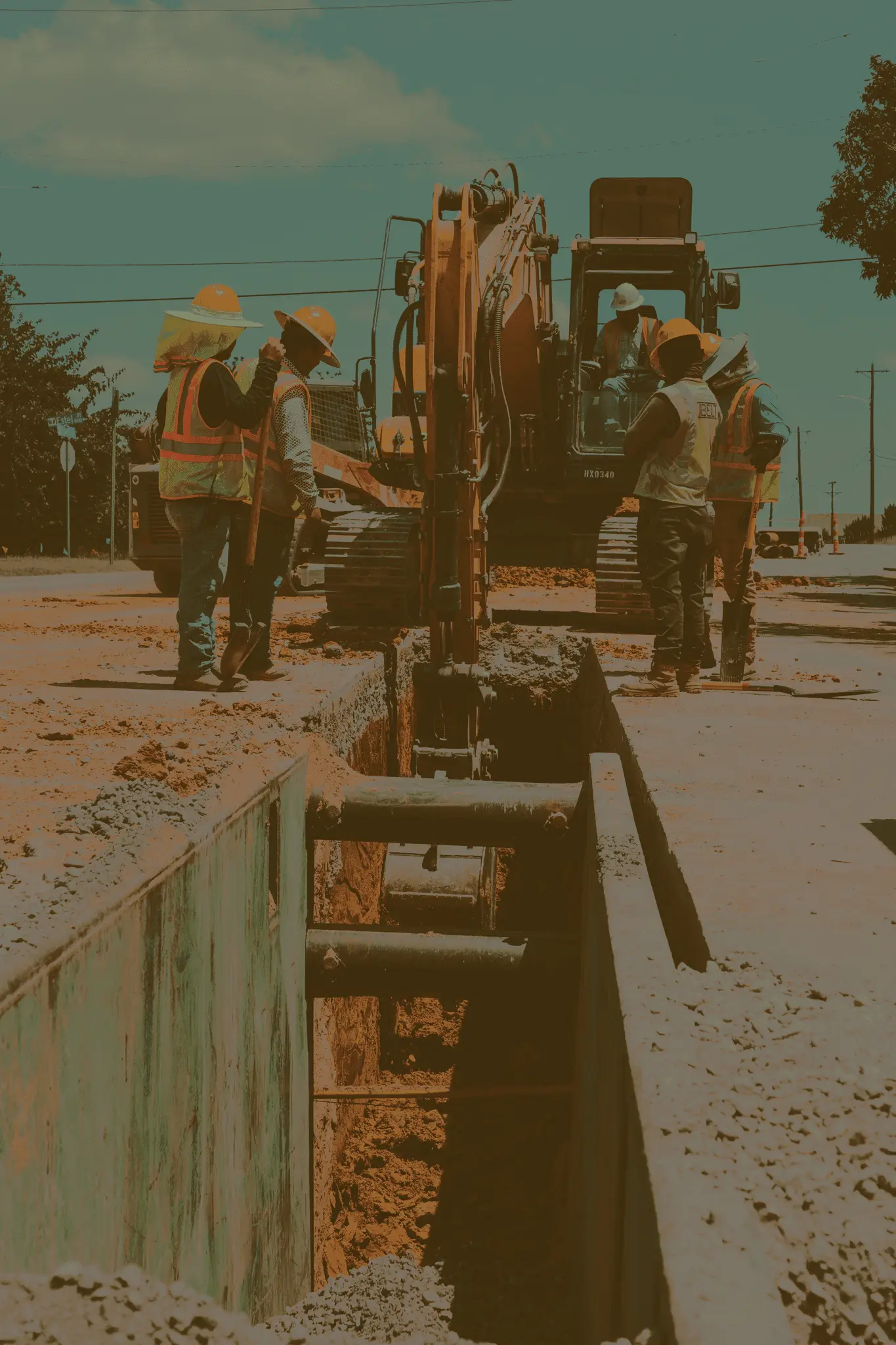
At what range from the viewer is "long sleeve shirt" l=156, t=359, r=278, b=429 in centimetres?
754

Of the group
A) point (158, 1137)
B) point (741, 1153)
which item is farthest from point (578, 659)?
point (741, 1153)

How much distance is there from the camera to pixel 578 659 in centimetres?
1156

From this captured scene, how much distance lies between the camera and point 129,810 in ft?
14.9

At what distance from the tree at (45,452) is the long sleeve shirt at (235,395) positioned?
37.1 metres

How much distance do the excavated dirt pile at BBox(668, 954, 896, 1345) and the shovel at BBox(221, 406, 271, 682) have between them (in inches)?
200

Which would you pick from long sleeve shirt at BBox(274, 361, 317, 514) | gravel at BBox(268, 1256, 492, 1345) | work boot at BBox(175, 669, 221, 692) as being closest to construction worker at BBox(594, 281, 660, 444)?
long sleeve shirt at BBox(274, 361, 317, 514)

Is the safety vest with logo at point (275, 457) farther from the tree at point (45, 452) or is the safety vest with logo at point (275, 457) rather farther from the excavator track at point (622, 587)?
the tree at point (45, 452)

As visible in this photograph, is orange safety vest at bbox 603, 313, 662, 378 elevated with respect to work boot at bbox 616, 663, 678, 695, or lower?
elevated

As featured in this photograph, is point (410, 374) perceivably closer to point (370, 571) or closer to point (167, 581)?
point (370, 571)

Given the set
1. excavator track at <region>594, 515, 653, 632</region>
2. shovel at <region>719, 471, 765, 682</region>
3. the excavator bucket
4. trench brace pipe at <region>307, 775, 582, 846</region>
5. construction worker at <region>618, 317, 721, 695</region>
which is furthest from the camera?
the excavator bucket

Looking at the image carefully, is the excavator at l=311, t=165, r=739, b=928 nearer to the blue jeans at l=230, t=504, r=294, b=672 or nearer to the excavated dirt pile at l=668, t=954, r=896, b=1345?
the blue jeans at l=230, t=504, r=294, b=672

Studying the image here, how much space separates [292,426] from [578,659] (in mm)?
4206

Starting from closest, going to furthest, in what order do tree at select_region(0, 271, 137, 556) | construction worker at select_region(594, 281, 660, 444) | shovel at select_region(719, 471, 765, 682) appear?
shovel at select_region(719, 471, 765, 682) → construction worker at select_region(594, 281, 660, 444) → tree at select_region(0, 271, 137, 556)

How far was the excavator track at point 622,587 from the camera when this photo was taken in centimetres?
1245
